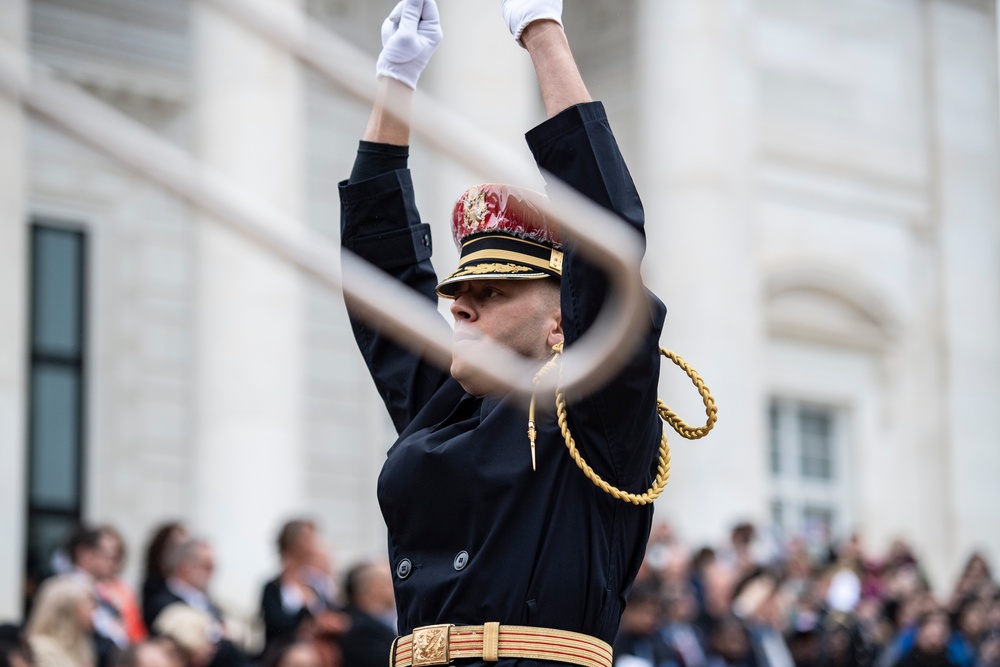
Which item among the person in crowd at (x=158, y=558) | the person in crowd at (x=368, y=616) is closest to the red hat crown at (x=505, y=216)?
the person in crowd at (x=368, y=616)

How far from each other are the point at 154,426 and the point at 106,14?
469 centimetres

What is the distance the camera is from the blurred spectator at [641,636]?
454 inches

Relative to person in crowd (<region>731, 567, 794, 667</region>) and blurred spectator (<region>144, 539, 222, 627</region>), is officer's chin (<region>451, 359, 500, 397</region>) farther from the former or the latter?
person in crowd (<region>731, 567, 794, 667</region>)

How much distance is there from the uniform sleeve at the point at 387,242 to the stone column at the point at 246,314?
12.4 meters

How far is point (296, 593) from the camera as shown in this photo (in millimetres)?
11289

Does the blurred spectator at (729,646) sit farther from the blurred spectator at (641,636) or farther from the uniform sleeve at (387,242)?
the uniform sleeve at (387,242)

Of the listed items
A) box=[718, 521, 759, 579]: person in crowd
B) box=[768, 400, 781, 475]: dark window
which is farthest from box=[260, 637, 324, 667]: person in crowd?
box=[768, 400, 781, 475]: dark window

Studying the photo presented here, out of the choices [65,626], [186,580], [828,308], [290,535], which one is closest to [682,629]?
[290,535]

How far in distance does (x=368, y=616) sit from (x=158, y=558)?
1.37 m

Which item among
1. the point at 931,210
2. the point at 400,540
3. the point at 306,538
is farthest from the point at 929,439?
the point at 400,540

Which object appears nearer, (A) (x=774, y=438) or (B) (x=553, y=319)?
(B) (x=553, y=319)

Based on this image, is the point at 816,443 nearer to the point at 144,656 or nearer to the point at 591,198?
the point at 144,656

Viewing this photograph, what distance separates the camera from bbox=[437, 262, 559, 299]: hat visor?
4.68 metres

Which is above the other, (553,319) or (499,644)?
(553,319)
